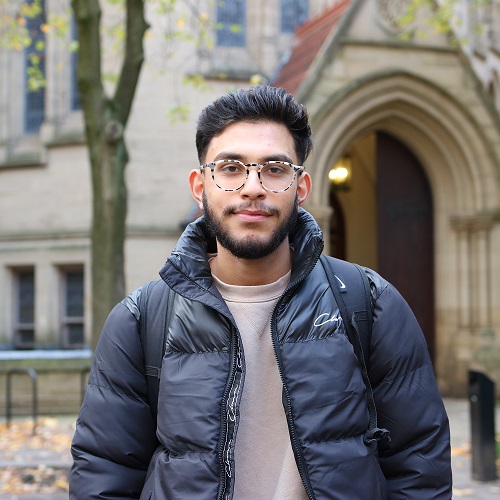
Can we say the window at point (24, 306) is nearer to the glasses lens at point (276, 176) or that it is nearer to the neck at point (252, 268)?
the neck at point (252, 268)

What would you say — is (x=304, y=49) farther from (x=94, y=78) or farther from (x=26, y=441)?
(x=26, y=441)

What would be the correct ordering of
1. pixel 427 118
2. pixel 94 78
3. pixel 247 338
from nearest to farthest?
pixel 247 338 → pixel 94 78 → pixel 427 118

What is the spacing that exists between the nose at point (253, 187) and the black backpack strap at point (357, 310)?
31 centimetres

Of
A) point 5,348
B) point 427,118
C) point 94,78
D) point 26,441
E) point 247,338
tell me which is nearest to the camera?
point 247,338

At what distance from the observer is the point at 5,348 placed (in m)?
14.5

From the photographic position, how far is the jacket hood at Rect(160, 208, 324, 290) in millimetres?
2119

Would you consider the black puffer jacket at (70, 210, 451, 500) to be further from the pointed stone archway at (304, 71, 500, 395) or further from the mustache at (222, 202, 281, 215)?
the pointed stone archway at (304, 71, 500, 395)

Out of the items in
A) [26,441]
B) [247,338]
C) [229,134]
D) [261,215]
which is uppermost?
[229,134]

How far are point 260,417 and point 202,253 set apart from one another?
485 millimetres

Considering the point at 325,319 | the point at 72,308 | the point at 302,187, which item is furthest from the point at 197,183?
the point at 72,308

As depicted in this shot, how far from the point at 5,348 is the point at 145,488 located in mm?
13212

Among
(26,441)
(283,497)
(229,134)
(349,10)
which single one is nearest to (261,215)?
(229,134)

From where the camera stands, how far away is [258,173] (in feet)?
6.72

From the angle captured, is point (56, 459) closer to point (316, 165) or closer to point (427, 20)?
point (316, 165)
